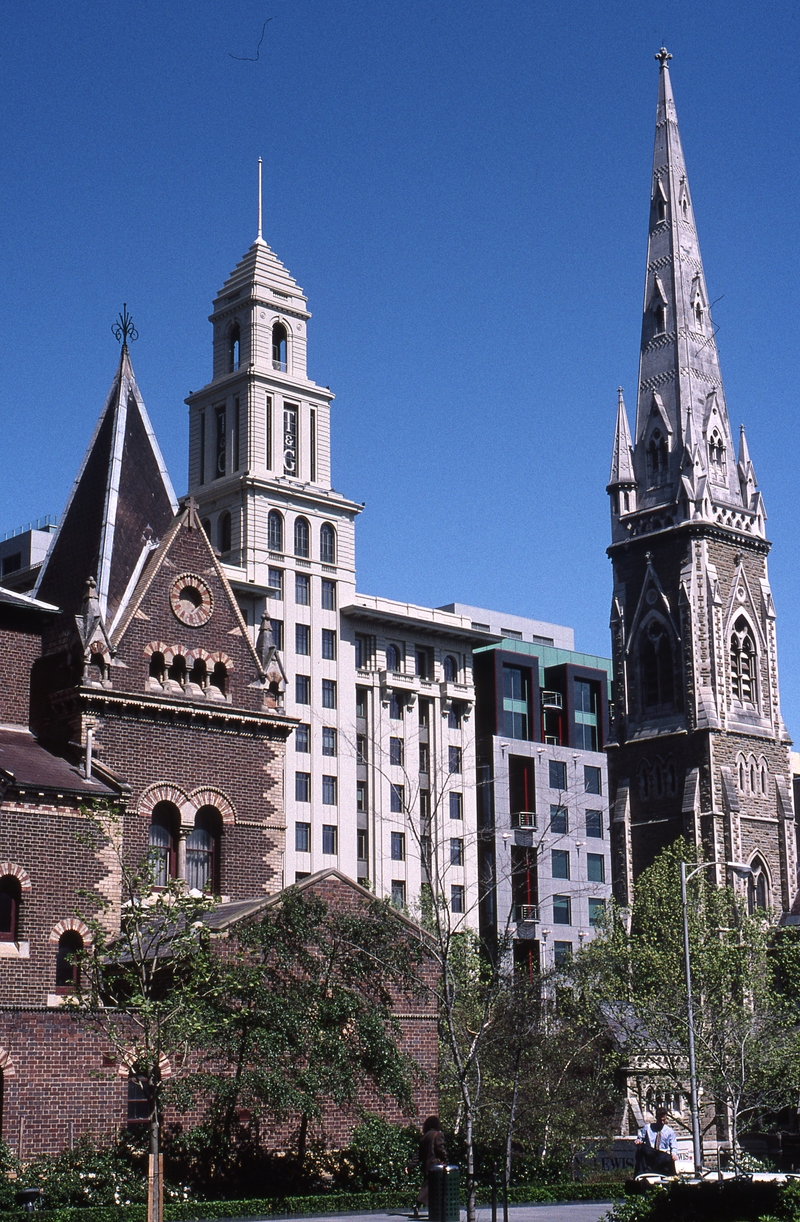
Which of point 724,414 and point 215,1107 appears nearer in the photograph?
point 215,1107

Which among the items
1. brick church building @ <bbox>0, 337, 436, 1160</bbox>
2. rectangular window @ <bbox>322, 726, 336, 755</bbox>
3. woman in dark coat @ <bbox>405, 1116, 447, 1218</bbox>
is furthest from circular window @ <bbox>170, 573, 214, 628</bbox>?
rectangular window @ <bbox>322, 726, 336, 755</bbox>

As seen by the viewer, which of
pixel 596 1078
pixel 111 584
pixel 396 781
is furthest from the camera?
pixel 396 781

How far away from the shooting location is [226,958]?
115 feet

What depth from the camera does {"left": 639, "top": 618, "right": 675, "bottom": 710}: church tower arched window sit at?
104375mm

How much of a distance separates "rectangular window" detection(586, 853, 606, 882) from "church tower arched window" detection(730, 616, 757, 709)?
43.8ft

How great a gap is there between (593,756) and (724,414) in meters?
25.8

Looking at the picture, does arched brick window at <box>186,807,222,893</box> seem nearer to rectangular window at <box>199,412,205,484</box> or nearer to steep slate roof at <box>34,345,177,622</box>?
steep slate roof at <box>34,345,177,622</box>

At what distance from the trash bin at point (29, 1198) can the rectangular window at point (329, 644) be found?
6035cm

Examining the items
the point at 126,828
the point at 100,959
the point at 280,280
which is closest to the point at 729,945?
the point at 126,828

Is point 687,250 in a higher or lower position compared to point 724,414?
higher

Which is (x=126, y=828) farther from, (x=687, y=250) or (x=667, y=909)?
(x=687, y=250)

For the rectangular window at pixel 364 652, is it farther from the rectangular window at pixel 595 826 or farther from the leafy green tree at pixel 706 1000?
the leafy green tree at pixel 706 1000

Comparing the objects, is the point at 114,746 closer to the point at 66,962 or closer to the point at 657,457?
the point at 66,962

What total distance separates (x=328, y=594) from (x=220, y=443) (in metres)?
10.8
